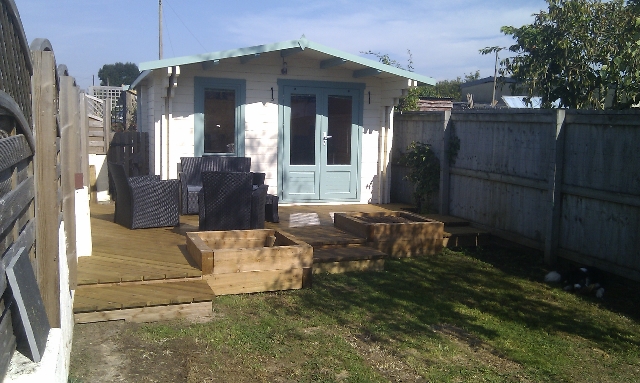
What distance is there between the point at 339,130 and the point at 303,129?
0.64 metres

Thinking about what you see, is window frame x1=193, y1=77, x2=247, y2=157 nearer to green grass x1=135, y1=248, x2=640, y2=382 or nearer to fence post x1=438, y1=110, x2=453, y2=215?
fence post x1=438, y1=110, x2=453, y2=215

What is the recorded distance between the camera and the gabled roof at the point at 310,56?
8.77 m

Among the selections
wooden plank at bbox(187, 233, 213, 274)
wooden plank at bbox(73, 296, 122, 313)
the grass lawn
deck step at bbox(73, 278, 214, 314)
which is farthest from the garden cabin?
wooden plank at bbox(73, 296, 122, 313)

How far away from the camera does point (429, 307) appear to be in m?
5.51

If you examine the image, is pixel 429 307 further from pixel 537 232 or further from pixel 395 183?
pixel 395 183

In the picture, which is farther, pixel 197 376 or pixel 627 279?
pixel 627 279

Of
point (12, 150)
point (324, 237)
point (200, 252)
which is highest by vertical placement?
point (12, 150)

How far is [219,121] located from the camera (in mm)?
9664

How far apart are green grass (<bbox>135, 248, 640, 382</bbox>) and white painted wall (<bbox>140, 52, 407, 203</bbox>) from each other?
403 cm

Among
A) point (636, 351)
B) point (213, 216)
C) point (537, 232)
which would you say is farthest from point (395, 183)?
point (636, 351)

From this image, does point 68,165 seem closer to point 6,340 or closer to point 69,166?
point 69,166

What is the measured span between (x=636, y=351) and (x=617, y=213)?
6.03 feet

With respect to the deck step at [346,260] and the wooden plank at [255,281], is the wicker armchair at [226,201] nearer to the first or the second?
the deck step at [346,260]

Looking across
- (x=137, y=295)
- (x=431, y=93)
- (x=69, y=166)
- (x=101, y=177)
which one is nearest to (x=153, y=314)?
(x=137, y=295)
